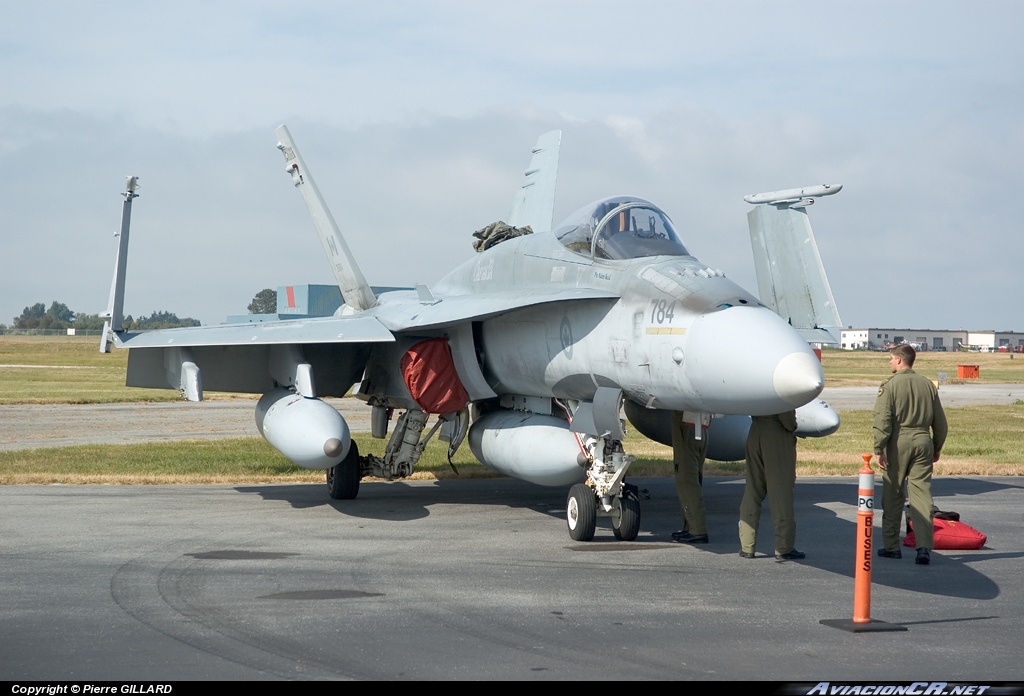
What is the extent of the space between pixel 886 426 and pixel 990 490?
5913 mm

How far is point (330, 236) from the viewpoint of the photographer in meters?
15.9

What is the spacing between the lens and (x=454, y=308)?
11.2 meters

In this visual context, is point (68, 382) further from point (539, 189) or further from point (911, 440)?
point (911, 440)

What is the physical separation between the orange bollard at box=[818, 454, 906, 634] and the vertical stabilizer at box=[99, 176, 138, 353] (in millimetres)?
10162

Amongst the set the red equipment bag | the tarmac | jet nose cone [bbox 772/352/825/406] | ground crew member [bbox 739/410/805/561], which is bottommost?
Result: the tarmac

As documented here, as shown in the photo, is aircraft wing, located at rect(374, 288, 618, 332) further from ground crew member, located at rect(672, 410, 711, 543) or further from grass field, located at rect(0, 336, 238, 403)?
grass field, located at rect(0, 336, 238, 403)

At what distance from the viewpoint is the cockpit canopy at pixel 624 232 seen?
9.60 m

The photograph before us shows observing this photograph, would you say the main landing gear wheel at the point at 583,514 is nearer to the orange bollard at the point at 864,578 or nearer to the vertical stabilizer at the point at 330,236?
the orange bollard at the point at 864,578

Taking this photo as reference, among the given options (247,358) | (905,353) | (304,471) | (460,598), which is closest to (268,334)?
(247,358)

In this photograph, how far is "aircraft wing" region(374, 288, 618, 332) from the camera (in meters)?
9.66

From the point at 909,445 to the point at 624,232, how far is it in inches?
125

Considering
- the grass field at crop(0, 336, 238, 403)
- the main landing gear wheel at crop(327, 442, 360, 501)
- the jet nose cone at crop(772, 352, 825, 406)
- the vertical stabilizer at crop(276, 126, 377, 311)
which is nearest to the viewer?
the jet nose cone at crop(772, 352, 825, 406)

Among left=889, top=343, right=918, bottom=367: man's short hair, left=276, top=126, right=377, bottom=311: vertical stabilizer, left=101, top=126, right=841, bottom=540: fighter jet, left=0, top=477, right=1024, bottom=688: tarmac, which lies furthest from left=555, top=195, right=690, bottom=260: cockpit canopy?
left=276, top=126, right=377, bottom=311: vertical stabilizer

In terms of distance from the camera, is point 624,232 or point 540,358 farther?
point 540,358
